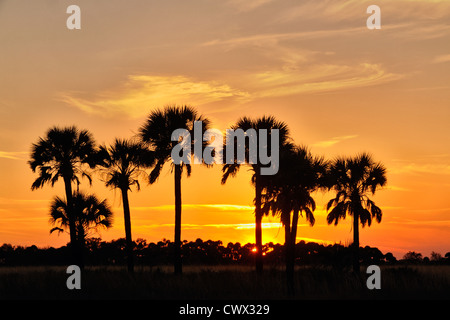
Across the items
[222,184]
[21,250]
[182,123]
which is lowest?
[21,250]

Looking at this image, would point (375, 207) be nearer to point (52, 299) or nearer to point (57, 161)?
point (57, 161)

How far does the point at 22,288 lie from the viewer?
3625 centimetres

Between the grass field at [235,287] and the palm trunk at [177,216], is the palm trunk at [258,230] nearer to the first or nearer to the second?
the palm trunk at [177,216]

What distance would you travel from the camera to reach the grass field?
3250cm

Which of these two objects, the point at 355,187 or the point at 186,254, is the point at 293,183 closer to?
the point at 355,187

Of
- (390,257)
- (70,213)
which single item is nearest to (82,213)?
(70,213)

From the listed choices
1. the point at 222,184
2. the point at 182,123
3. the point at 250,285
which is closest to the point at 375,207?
the point at 222,184

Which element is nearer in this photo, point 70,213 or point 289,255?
point 289,255

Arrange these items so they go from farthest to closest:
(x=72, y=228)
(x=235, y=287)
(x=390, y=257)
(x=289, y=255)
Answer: (x=390, y=257) → (x=72, y=228) → (x=289, y=255) → (x=235, y=287)

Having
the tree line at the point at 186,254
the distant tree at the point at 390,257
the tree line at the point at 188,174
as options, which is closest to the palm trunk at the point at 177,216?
the tree line at the point at 188,174

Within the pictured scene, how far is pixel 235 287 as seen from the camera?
33.2 meters

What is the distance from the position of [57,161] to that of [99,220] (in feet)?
20.4

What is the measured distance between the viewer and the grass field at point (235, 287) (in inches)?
1280

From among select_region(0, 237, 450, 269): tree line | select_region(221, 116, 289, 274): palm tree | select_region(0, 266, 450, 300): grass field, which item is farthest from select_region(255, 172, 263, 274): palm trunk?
select_region(0, 237, 450, 269): tree line
